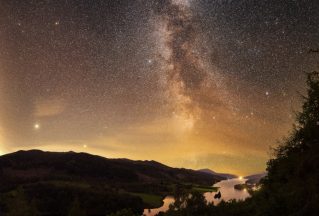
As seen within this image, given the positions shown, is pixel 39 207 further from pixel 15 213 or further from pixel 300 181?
pixel 300 181

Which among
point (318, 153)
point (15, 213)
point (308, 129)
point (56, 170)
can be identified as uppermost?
point (56, 170)

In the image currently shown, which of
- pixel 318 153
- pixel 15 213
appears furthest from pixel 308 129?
pixel 15 213

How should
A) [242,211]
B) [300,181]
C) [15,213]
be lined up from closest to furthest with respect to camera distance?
[300,181] < [242,211] < [15,213]

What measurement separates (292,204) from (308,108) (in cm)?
1889

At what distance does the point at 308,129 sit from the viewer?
135ft

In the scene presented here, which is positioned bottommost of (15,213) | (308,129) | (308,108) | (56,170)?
(15,213)

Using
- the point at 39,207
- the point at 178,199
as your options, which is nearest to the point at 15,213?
the point at 39,207

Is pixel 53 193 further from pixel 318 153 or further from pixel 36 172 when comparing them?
pixel 318 153

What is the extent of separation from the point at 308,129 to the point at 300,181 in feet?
34.8

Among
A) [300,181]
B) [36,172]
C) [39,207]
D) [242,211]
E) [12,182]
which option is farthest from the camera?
[36,172]

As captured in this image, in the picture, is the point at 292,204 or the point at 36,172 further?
the point at 36,172

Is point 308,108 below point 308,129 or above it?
above

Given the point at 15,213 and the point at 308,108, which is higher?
the point at 308,108

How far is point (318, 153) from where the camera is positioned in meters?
34.0
